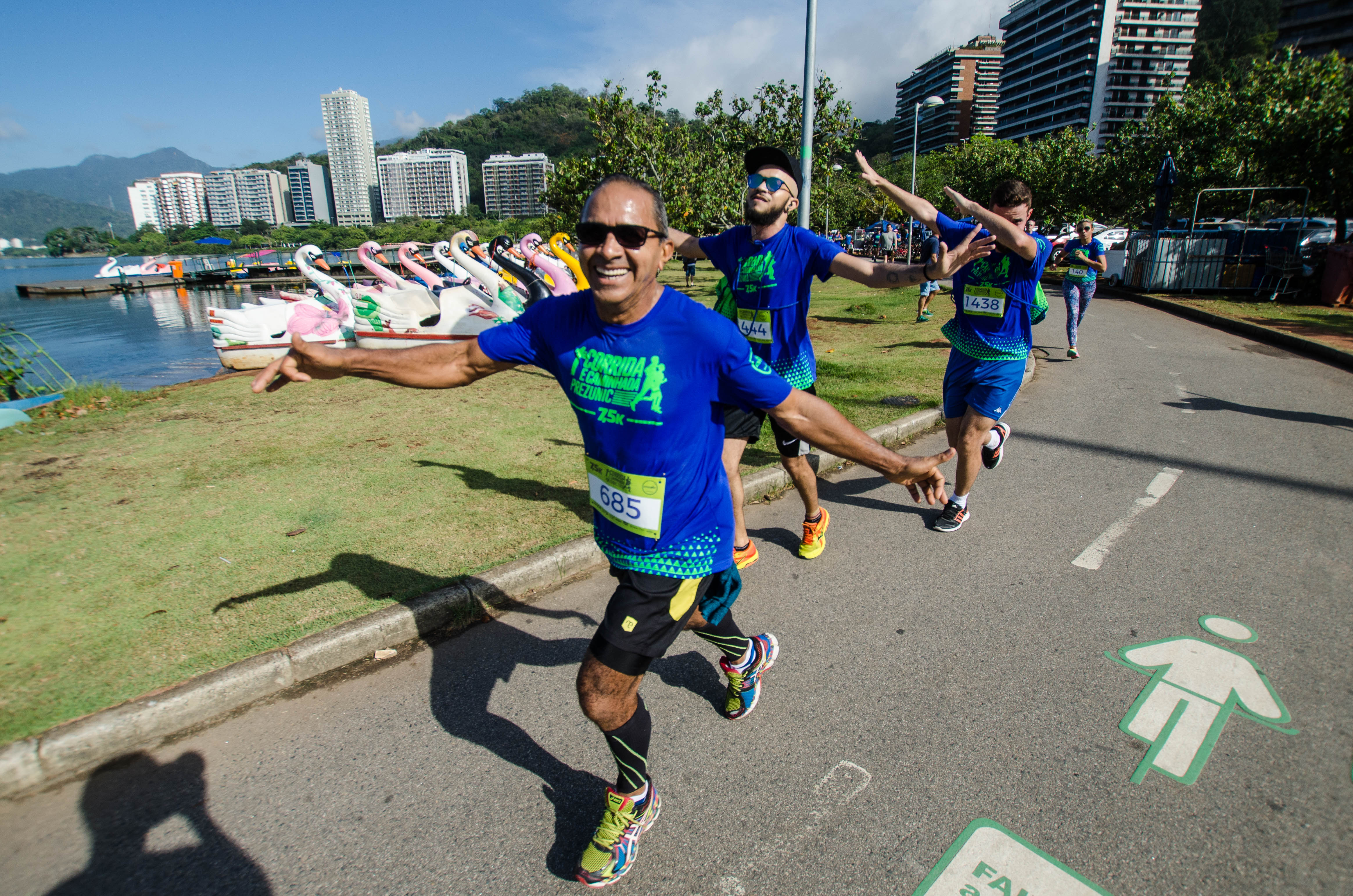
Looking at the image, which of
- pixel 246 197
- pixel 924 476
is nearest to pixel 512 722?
pixel 924 476

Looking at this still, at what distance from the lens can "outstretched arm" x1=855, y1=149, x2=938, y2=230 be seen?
12.0 feet

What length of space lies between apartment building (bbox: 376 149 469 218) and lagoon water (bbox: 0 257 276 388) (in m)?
108

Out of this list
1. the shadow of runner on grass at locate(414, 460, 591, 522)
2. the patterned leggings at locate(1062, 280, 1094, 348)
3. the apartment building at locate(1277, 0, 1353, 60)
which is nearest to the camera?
the shadow of runner on grass at locate(414, 460, 591, 522)

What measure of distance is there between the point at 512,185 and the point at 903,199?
489ft

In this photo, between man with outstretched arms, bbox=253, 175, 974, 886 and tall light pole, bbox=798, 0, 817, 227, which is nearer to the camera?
man with outstretched arms, bbox=253, 175, 974, 886

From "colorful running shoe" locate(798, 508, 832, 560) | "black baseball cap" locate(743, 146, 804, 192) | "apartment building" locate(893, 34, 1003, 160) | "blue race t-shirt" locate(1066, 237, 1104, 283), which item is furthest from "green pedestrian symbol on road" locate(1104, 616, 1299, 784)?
"apartment building" locate(893, 34, 1003, 160)

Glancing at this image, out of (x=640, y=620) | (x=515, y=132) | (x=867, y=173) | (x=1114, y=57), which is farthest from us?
(x=515, y=132)

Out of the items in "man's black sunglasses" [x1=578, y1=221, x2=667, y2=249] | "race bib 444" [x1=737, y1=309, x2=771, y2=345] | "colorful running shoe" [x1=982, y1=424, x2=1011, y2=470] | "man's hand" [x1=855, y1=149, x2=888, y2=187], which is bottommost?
"colorful running shoe" [x1=982, y1=424, x2=1011, y2=470]

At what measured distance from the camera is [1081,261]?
329 inches

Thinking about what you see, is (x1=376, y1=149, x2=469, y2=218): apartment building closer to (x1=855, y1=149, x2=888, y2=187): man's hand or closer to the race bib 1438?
(x1=855, y1=149, x2=888, y2=187): man's hand

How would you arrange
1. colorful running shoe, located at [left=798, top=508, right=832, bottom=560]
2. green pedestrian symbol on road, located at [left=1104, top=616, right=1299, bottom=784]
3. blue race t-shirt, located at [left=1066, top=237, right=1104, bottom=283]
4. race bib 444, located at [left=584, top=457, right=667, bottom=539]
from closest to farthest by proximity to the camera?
race bib 444, located at [left=584, top=457, right=667, bottom=539] < green pedestrian symbol on road, located at [left=1104, top=616, right=1299, bottom=784] < colorful running shoe, located at [left=798, top=508, right=832, bottom=560] < blue race t-shirt, located at [left=1066, top=237, right=1104, bottom=283]

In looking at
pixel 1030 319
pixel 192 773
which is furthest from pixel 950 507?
pixel 192 773

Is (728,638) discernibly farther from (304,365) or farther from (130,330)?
(130,330)

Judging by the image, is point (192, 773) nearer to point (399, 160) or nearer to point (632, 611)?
point (632, 611)
